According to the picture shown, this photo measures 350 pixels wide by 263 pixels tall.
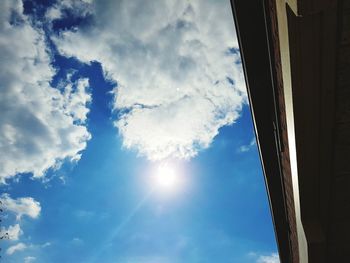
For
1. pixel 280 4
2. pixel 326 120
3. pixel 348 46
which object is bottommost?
pixel 326 120

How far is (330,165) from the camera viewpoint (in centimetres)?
221

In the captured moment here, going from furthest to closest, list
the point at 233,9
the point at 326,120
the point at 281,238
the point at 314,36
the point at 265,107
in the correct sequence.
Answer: the point at 281,238
the point at 265,107
the point at 233,9
the point at 326,120
the point at 314,36

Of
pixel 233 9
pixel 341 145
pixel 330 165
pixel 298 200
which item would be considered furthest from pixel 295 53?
pixel 298 200

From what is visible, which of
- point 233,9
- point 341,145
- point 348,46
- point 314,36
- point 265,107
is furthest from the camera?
point 265,107

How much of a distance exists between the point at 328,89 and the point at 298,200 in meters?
1.15

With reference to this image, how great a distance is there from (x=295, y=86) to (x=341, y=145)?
0.76 m

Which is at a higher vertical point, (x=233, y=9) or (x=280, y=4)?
(x=233, y=9)

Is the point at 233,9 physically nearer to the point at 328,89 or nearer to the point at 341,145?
the point at 328,89

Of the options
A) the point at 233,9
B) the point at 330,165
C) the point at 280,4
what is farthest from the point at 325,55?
the point at 233,9

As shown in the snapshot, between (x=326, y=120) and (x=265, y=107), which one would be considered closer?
(x=326, y=120)

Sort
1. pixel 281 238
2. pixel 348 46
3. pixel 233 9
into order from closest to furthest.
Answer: pixel 348 46 < pixel 233 9 < pixel 281 238

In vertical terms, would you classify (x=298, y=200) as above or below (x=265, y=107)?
below

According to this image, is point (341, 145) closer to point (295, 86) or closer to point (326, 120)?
point (326, 120)

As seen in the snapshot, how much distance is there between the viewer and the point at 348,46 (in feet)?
5.46
